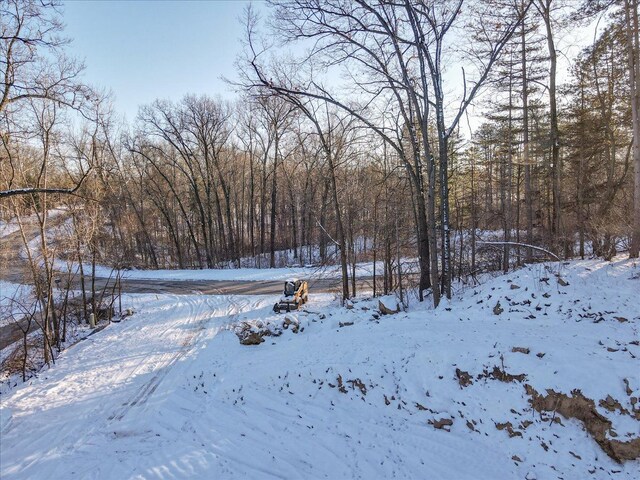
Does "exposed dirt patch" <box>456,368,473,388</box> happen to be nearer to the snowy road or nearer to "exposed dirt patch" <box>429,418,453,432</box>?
"exposed dirt patch" <box>429,418,453,432</box>

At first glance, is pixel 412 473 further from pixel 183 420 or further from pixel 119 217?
pixel 119 217

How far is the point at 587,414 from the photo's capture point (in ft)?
→ 17.4

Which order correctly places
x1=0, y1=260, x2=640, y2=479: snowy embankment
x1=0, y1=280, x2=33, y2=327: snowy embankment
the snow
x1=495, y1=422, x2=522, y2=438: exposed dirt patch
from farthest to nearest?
1. the snow
2. x1=0, y1=280, x2=33, y2=327: snowy embankment
3. x1=495, y1=422, x2=522, y2=438: exposed dirt patch
4. x1=0, y1=260, x2=640, y2=479: snowy embankment

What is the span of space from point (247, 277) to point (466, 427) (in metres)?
18.3

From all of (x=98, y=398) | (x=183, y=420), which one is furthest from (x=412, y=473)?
(x=98, y=398)

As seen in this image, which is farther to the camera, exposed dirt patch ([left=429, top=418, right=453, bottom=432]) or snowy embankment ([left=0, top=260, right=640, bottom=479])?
exposed dirt patch ([left=429, top=418, right=453, bottom=432])

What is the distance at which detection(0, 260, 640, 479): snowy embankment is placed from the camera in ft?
17.5

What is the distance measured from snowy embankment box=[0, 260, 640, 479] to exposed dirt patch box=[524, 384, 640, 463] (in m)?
0.02

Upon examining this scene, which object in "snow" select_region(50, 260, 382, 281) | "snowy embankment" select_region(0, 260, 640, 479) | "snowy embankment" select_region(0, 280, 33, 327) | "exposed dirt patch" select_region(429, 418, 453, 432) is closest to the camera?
"snowy embankment" select_region(0, 260, 640, 479)

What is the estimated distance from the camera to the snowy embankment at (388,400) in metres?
5.34

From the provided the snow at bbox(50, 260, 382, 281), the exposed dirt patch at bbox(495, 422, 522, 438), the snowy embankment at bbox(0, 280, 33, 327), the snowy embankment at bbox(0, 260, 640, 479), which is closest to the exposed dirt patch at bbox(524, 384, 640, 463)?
the snowy embankment at bbox(0, 260, 640, 479)

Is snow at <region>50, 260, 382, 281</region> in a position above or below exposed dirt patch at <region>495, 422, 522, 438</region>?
above

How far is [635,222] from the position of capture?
888cm

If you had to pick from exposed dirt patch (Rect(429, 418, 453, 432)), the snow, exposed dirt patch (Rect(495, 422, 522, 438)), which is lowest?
exposed dirt patch (Rect(429, 418, 453, 432))
